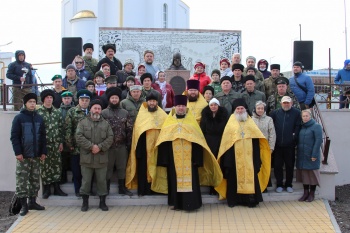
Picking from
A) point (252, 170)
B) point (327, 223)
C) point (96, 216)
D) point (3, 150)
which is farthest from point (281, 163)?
point (3, 150)

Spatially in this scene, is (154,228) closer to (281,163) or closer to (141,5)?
(281,163)

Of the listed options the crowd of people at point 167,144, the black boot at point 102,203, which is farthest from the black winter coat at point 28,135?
the black boot at point 102,203

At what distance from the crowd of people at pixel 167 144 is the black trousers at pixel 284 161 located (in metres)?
0.02

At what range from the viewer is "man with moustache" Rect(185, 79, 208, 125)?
8.00 meters

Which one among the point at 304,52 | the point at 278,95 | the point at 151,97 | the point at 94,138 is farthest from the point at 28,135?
the point at 304,52

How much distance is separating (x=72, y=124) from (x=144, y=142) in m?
1.27

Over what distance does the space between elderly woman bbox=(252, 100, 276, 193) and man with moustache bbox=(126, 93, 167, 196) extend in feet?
5.40

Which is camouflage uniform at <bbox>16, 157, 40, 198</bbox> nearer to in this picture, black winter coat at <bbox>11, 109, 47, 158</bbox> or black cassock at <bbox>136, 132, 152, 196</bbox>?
black winter coat at <bbox>11, 109, 47, 158</bbox>

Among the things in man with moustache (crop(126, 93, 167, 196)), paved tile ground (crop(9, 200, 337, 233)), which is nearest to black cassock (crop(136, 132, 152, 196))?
man with moustache (crop(126, 93, 167, 196))

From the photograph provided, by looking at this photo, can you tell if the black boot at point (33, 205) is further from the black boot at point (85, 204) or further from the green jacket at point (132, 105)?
the green jacket at point (132, 105)

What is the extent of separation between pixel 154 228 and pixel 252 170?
1971mm

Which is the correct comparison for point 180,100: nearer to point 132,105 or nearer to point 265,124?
point 132,105

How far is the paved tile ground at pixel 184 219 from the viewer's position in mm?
6508

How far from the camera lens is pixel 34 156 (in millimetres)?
7090
